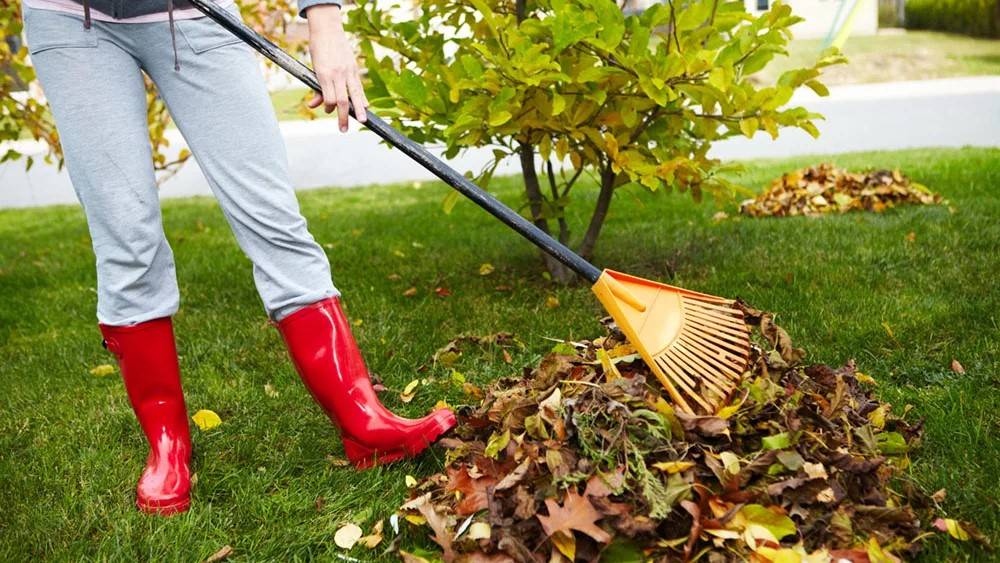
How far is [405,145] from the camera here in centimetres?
183

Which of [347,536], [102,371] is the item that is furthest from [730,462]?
[102,371]

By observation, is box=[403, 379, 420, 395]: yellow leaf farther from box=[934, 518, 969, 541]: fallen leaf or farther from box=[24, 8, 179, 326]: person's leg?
box=[934, 518, 969, 541]: fallen leaf

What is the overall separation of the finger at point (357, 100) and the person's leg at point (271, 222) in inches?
8.7

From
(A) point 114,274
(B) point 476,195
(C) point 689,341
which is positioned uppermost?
(B) point 476,195

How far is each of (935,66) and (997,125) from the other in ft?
22.8

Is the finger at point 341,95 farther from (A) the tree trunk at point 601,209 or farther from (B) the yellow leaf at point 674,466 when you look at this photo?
(A) the tree trunk at point 601,209

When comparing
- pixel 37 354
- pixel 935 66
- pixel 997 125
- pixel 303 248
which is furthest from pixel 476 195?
pixel 935 66

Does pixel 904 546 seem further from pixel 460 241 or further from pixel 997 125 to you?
pixel 997 125

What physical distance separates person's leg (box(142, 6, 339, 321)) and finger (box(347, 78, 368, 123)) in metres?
0.23

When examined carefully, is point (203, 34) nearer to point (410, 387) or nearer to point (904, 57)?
point (410, 387)

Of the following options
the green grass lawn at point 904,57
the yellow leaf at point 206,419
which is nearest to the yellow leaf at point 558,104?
the yellow leaf at point 206,419

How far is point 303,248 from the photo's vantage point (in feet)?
6.30

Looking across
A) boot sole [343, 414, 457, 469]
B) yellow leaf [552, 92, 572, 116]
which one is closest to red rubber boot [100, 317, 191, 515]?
boot sole [343, 414, 457, 469]

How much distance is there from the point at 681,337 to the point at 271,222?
2.81 feet
